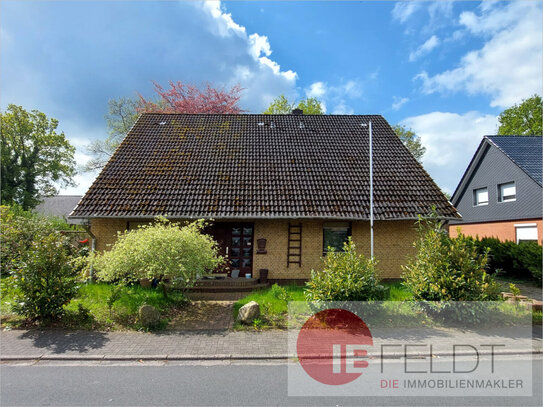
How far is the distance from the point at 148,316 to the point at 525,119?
38.3 meters

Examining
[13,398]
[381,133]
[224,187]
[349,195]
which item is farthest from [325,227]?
[13,398]

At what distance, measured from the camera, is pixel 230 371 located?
16.8ft

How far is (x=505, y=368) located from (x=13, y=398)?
747 cm

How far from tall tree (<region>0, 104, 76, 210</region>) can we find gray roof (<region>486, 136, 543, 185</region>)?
33.6 metres

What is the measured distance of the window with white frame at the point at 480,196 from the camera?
66.6ft

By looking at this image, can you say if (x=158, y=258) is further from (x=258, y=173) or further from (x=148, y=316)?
(x=258, y=173)

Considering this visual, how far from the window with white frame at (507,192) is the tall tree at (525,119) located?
14.9 m

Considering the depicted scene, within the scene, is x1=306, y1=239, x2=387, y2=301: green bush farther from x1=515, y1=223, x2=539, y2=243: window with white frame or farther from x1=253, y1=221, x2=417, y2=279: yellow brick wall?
x1=515, y1=223, x2=539, y2=243: window with white frame

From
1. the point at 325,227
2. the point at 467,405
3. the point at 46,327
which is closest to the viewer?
the point at 467,405

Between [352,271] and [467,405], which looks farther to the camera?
[352,271]

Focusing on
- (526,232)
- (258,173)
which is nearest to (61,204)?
(258,173)

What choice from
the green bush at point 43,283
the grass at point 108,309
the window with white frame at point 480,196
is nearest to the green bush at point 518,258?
the window with white frame at point 480,196

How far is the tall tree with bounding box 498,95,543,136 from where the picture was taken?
29906 mm

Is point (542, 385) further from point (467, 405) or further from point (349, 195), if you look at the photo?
point (349, 195)
